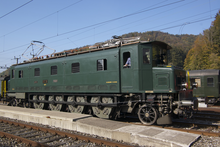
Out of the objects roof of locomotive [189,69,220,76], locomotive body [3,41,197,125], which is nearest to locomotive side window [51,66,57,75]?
locomotive body [3,41,197,125]

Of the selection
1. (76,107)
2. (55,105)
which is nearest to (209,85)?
(76,107)

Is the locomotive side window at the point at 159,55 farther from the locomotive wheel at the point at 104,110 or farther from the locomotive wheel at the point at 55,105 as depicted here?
the locomotive wheel at the point at 55,105

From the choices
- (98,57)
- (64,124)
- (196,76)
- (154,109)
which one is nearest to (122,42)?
(98,57)

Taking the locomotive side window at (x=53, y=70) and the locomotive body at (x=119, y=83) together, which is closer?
the locomotive body at (x=119, y=83)

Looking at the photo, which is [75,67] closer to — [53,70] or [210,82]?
[53,70]

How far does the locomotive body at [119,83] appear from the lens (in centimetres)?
844

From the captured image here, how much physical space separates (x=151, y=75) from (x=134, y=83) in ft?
3.02

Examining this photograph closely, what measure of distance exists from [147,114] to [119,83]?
82.4 inches

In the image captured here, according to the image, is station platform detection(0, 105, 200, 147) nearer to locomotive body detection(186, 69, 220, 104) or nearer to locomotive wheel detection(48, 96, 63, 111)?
locomotive wheel detection(48, 96, 63, 111)

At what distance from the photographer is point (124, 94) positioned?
31.3 feet

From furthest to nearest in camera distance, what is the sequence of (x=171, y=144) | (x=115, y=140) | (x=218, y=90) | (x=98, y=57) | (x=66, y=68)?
1. (x=218, y=90)
2. (x=66, y=68)
3. (x=98, y=57)
4. (x=115, y=140)
5. (x=171, y=144)

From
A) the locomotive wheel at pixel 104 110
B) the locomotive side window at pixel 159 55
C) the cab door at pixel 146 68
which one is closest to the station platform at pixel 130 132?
the locomotive wheel at pixel 104 110

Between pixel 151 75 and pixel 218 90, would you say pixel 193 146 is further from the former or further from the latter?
pixel 218 90

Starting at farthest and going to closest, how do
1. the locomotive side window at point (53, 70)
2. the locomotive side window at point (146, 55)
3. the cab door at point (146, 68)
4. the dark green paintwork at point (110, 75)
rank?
the locomotive side window at point (53, 70) → the locomotive side window at point (146, 55) → the cab door at point (146, 68) → the dark green paintwork at point (110, 75)
